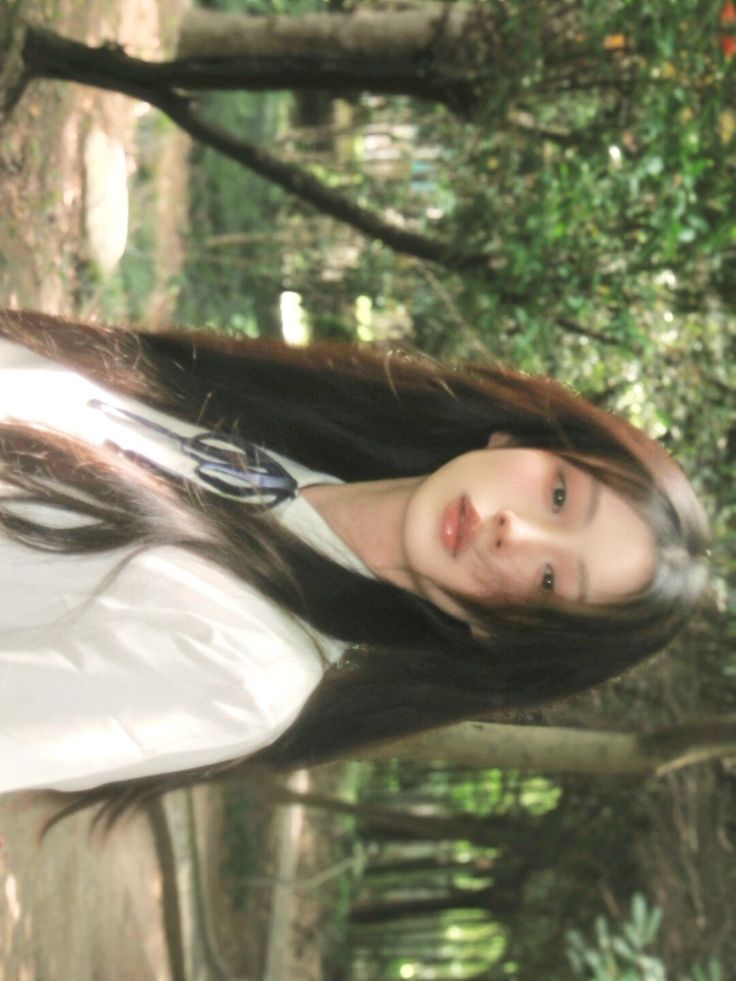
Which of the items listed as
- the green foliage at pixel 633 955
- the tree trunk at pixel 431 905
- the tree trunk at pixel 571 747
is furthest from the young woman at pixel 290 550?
the tree trunk at pixel 431 905

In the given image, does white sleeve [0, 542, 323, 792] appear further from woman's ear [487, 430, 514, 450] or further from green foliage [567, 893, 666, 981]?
green foliage [567, 893, 666, 981]

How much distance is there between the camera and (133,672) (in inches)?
58.8

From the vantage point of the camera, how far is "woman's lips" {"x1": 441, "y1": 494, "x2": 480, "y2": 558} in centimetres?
196

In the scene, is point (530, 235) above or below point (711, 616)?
above

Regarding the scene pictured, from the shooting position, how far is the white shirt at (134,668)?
147 centimetres

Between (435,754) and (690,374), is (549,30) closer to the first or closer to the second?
(690,374)

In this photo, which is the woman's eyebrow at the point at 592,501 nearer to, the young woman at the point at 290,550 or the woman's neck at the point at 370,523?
the young woman at the point at 290,550

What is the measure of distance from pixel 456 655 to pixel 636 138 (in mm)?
2353

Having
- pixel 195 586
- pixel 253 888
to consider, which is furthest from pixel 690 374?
pixel 253 888

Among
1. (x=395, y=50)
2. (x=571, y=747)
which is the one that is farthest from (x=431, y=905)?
(x=395, y=50)

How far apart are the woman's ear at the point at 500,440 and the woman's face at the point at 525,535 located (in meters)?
0.13

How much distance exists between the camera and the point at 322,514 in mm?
2010

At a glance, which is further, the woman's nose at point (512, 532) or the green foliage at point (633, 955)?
the green foliage at point (633, 955)

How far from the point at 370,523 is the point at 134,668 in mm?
643
